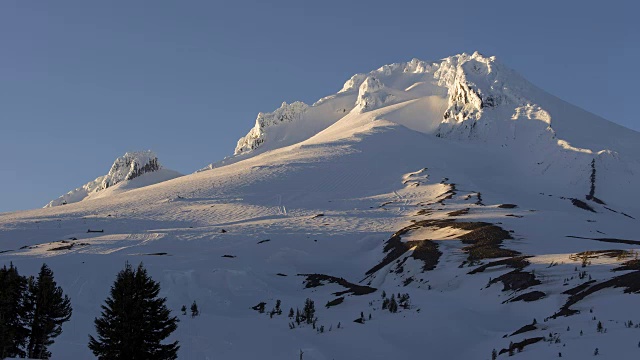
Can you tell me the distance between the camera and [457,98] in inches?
5305

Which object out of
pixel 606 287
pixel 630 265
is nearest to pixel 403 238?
pixel 630 265

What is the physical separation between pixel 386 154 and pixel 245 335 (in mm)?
85283

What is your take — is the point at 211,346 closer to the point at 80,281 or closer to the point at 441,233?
the point at 80,281

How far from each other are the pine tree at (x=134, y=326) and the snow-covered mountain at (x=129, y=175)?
149 m

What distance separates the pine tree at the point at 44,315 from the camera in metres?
22.6

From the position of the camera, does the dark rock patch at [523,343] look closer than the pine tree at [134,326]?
Yes

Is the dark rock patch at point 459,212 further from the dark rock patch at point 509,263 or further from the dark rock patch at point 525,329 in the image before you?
the dark rock patch at point 525,329

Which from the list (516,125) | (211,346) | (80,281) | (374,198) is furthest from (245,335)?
(516,125)

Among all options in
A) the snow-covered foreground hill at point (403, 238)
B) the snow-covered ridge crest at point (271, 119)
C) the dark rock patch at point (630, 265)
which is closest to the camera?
the snow-covered foreground hill at point (403, 238)

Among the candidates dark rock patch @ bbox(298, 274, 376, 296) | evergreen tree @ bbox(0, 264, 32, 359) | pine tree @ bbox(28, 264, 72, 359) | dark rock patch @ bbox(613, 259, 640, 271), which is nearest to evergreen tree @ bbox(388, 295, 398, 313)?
dark rock patch @ bbox(298, 274, 376, 296)

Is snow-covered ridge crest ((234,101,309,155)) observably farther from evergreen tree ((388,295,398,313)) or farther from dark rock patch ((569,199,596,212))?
evergreen tree ((388,295,398,313))

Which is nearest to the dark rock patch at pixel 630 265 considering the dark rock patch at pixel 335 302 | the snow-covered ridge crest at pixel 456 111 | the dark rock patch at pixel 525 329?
the dark rock patch at pixel 525 329

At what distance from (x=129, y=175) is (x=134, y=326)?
164426mm

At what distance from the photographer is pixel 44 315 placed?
23141 millimetres
